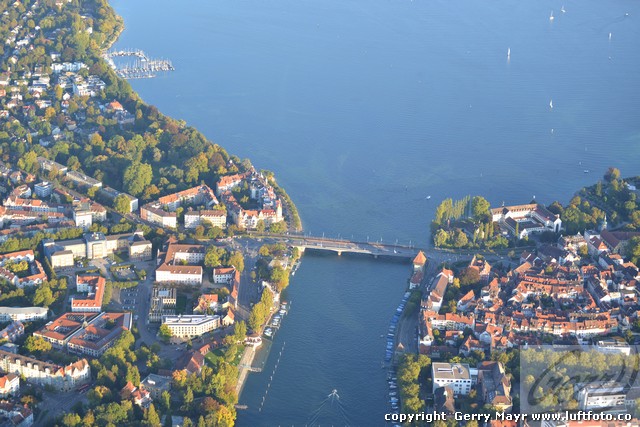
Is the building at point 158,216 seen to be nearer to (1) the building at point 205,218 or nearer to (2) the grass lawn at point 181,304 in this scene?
(1) the building at point 205,218

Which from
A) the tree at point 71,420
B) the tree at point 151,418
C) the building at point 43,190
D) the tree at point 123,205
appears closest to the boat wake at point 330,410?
the tree at point 151,418

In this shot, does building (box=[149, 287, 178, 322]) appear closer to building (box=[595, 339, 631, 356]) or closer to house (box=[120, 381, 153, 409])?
house (box=[120, 381, 153, 409])

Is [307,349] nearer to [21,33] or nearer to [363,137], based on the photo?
[363,137]

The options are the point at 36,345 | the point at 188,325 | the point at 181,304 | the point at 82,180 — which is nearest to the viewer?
the point at 36,345

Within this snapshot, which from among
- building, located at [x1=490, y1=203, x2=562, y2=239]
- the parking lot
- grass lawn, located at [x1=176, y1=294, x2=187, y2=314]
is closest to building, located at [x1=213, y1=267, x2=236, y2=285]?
grass lawn, located at [x1=176, y1=294, x2=187, y2=314]

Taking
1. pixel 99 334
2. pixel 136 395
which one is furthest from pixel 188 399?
pixel 99 334

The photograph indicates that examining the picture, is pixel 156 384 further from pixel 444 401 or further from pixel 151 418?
pixel 444 401
